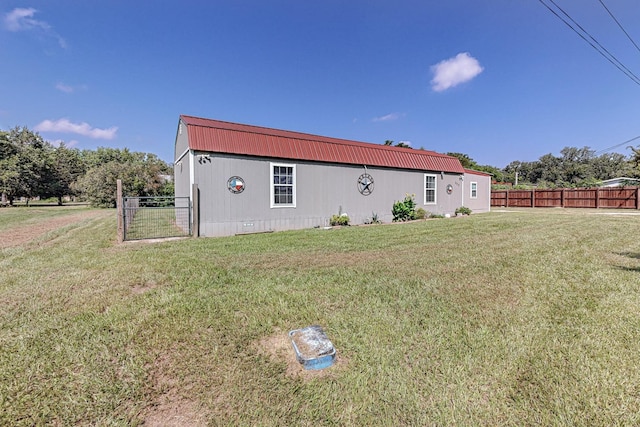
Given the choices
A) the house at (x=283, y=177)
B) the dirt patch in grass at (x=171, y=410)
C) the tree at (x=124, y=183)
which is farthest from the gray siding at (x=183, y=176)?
the tree at (x=124, y=183)

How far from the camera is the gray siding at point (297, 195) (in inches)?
321

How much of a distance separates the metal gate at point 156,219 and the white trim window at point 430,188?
34.9 feet

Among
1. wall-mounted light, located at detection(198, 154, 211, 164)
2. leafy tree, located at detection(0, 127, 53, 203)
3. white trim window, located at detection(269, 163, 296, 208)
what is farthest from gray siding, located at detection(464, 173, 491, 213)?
leafy tree, located at detection(0, 127, 53, 203)

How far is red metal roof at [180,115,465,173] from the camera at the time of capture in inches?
323

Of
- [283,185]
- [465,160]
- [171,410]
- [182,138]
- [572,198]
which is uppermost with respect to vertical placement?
[465,160]

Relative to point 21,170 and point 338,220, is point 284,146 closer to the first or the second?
point 338,220

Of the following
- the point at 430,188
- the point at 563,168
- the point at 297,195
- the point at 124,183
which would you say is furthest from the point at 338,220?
the point at 563,168

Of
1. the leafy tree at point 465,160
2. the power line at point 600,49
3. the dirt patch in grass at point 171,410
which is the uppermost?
the leafy tree at point 465,160

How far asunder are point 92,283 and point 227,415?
3.10 m

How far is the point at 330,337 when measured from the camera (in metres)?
2.45

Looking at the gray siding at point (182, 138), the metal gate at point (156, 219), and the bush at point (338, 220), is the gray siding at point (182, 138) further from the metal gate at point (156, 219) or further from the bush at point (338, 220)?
the bush at point (338, 220)

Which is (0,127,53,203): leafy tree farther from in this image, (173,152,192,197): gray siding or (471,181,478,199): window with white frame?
(471,181,478,199): window with white frame

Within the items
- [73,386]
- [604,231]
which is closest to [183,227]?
[73,386]

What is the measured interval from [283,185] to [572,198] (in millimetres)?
22945
